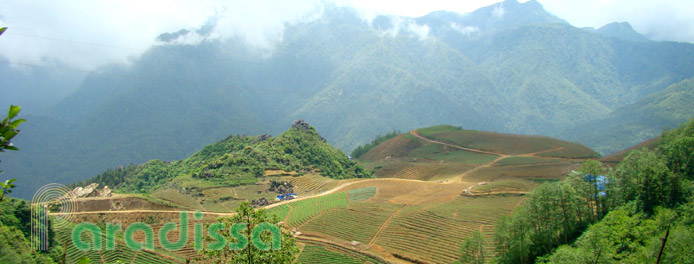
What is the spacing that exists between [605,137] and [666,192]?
17172 centimetres

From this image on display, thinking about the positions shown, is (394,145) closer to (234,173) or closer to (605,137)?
(234,173)

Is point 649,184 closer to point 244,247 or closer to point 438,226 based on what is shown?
point 438,226

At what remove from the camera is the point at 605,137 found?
617 ft

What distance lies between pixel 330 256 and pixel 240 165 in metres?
48.1

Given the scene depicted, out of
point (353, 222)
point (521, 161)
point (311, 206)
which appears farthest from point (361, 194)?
point (521, 161)

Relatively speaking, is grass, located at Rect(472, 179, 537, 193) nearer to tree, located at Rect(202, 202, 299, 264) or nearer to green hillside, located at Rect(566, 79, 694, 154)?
tree, located at Rect(202, 202, 299, 264)

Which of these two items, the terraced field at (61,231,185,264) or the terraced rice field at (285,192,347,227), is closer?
the terraced field at (61,231,185,264)

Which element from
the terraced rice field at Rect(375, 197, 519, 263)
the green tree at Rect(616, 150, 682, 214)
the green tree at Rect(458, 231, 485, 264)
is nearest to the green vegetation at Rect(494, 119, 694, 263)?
the green tree at Rect(616, 150, 682, 214)

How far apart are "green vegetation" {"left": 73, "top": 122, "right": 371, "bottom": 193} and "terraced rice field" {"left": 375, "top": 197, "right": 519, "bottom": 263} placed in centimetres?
3853

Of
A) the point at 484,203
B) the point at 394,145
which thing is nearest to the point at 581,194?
the point at 484,203

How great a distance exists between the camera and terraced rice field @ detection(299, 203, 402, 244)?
5847 centimetres

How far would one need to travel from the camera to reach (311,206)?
241 ft

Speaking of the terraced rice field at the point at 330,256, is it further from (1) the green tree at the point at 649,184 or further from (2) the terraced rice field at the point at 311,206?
(1) the green tree at the point at 649,184

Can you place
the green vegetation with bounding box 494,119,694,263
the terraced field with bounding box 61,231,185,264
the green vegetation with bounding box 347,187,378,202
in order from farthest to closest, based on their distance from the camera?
1. the green vegetation with bounding box 347,187,378,202
2. the terraced field with bounding box 61,231,185,264
3. the green vegetation with bounding box 494,119,694,263
